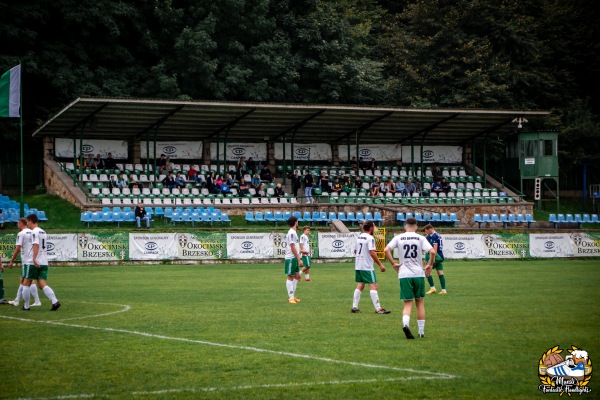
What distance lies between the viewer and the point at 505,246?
4000 cm

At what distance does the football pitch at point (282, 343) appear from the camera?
1052 cm

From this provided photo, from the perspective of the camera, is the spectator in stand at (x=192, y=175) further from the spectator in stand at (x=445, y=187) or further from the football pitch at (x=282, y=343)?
the football pitch at (x=282, y=343)

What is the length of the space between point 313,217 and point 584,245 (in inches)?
542

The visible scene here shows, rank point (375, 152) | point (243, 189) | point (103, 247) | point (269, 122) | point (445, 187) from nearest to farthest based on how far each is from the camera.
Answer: point (103, 247)
point (243, 189)
point (269, 122)
point (445, 187)
point (375, 152)

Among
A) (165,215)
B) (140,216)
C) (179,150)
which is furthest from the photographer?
(179,150)

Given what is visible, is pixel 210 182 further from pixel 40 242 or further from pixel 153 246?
pixel 40 242

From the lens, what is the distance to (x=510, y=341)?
542 inches

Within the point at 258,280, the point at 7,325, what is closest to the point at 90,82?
the point at 258,280

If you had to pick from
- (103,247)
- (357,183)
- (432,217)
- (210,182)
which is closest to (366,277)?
(103,247)

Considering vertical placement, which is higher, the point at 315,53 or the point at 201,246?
the point at 315,53

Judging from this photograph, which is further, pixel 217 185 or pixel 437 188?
pixel 437 188

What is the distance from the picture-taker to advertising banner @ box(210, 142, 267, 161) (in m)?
57.0

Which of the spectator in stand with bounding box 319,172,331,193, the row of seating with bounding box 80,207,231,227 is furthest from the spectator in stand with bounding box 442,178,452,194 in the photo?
the row of seating with bounding box 80,207,231,227

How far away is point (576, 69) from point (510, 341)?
59.8 m
